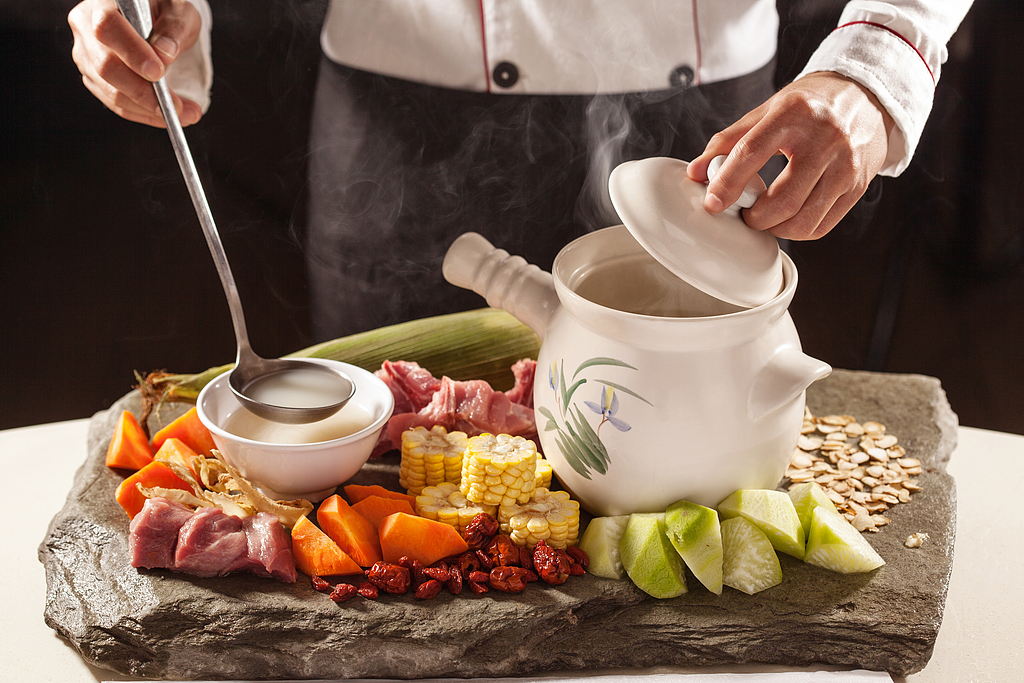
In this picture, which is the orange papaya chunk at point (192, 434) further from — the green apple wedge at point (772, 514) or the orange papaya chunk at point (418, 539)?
the green apple wedge at point (772, 514)

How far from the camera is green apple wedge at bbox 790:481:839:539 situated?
124 centimetres

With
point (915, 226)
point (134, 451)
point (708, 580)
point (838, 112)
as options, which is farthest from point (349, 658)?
point (915, 226)

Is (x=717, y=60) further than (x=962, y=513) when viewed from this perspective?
Yes

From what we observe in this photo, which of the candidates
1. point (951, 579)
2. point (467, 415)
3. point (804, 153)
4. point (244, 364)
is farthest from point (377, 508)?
point (951, 579)

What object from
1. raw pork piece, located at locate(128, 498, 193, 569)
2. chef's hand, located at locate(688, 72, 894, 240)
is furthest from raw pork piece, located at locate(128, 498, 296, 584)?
chef's hand, located at locate(688, 72, 894, 240)

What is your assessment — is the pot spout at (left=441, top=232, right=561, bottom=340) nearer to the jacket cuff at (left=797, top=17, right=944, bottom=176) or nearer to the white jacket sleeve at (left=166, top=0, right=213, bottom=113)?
the jacket cuff at (left=797, top=17, right=944, bottom=176)

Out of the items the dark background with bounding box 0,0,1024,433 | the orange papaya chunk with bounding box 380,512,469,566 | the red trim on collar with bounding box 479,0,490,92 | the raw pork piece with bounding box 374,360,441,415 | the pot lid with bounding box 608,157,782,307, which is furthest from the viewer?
the dark background with bounding box 0,0,1024,433

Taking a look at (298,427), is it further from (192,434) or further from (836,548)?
(836,548)

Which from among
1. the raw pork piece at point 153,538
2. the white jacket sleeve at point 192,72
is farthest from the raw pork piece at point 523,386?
the white jacket sleeve at point 192,72

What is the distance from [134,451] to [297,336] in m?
1.43

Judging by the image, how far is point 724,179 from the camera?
3.71 feet

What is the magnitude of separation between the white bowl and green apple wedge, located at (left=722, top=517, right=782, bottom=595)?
576 millimetres

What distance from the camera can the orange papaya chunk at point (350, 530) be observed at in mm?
1209

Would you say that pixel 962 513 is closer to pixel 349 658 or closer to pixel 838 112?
pixel 838 112
